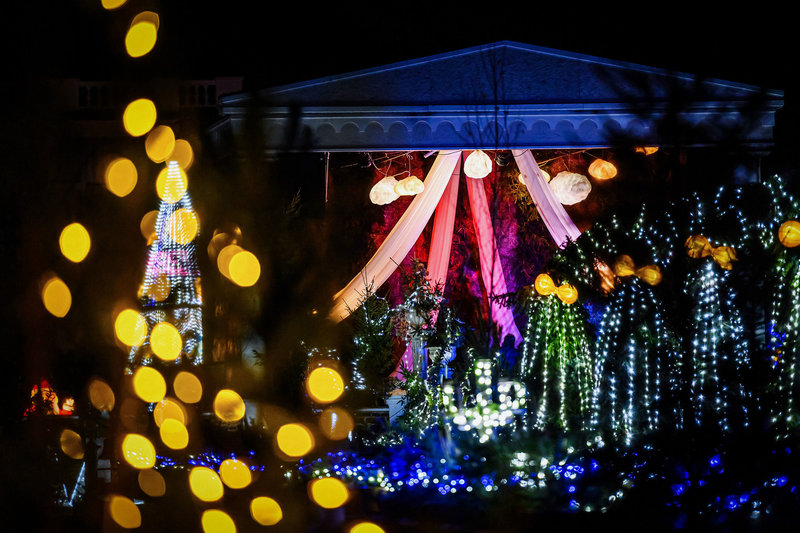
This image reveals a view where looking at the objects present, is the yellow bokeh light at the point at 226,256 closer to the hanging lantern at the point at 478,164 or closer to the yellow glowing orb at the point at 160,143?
the yellow glowing orb at the point at 160,143

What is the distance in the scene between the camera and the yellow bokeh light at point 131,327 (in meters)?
2.17

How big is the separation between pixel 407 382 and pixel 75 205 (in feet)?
16.5

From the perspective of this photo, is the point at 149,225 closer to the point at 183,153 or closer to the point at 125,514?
the point at 183,153

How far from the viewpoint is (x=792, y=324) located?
190 inches

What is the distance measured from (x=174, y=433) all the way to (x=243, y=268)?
738 millimetres

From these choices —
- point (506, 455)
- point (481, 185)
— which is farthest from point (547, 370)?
point (481, 185)

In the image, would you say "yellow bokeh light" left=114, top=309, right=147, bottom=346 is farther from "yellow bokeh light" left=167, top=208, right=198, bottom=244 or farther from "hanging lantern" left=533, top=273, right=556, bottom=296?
"hanging lantern" left=533, top=273, right=556, bottom=296

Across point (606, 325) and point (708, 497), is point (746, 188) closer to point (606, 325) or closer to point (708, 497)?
point (606, 325)

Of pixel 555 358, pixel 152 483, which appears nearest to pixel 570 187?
pixel 555 358

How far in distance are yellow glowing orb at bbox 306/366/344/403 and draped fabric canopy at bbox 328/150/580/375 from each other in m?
4.75

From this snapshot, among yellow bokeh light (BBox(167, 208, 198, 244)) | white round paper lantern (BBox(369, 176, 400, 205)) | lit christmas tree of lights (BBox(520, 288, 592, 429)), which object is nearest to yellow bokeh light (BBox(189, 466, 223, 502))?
yellow bokeh light (BBox(167, 208, 198, 244))

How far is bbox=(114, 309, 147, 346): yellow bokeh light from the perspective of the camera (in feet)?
7.13

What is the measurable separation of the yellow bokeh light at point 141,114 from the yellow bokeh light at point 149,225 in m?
0.29

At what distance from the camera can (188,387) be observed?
6.27 ft
